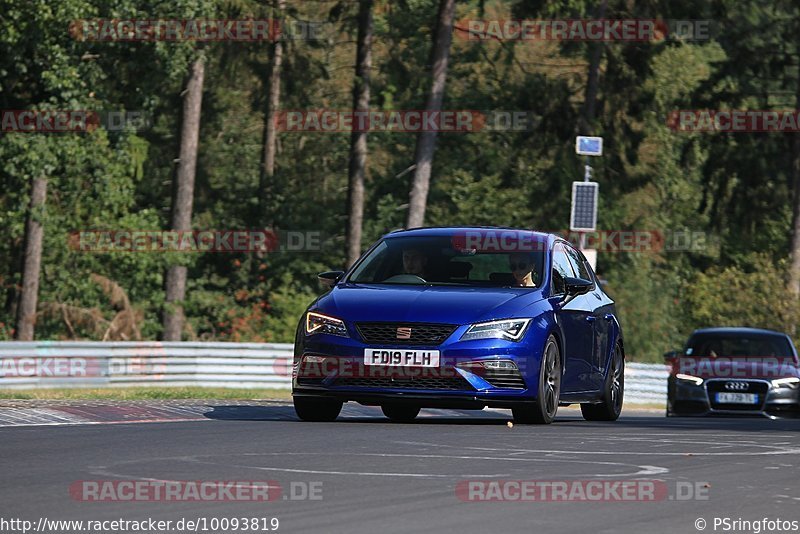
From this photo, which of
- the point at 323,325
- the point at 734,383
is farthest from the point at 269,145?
the point at 323,325

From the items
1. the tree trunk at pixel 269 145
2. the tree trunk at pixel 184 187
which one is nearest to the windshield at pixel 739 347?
the tree trunk at pixel 184 187

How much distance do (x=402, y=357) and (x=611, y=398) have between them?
13.6ft

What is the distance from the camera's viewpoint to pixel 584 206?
29.2 meters

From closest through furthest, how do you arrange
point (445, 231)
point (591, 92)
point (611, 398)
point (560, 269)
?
point (445, 231) < point (560, 269) < point (611, 398) < point (591, 92)

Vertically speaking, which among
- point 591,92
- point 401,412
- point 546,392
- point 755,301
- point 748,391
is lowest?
point 755,301

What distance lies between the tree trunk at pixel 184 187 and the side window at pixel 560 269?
22.8m

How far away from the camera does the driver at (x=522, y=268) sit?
619 inches

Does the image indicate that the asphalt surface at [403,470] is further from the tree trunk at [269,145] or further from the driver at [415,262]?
the tree trunk at [269,145]

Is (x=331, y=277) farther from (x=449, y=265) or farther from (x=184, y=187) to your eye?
(x=184, y=187)

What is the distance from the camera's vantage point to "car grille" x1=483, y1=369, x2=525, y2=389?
14609 millimetres

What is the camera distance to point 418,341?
14.5 m

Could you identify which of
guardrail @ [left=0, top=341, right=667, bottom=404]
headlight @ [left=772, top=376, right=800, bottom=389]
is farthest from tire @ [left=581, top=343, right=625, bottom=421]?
guardrail @ [left=0, top=341, right=667, bottom=404]

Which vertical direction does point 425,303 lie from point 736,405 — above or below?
above

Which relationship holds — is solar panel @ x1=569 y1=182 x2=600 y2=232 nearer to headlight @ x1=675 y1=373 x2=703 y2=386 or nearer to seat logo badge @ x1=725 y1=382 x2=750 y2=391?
headlight @ x1=675 y1=373 x2=703 y2=386
